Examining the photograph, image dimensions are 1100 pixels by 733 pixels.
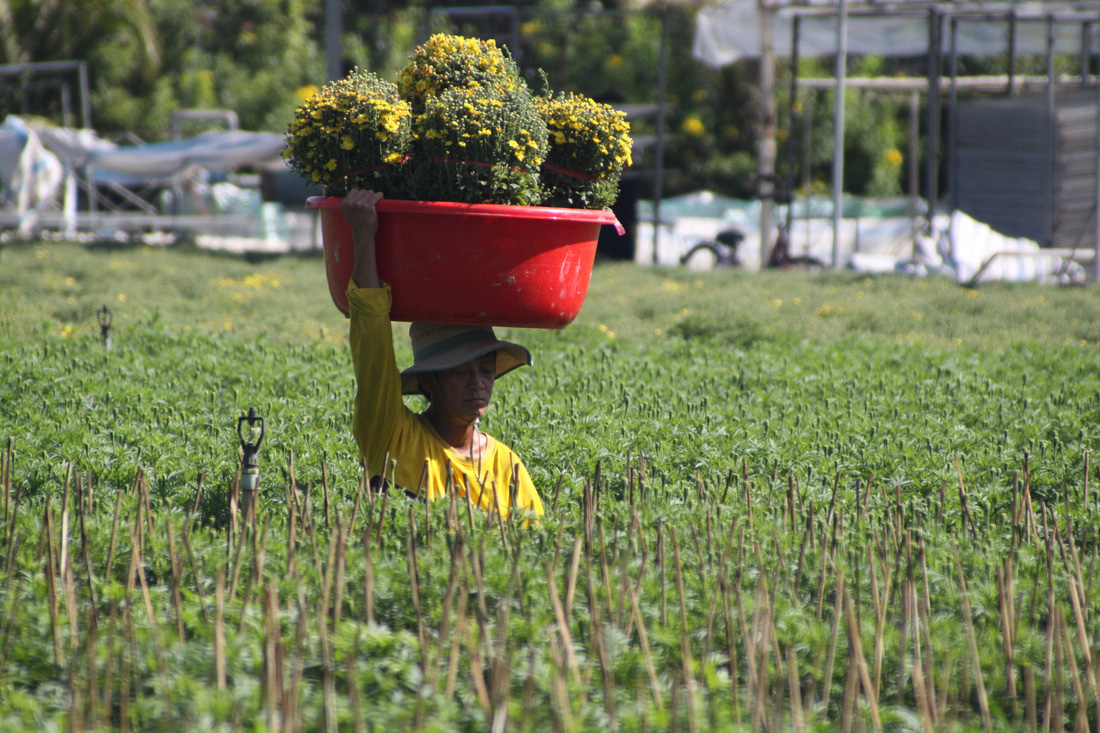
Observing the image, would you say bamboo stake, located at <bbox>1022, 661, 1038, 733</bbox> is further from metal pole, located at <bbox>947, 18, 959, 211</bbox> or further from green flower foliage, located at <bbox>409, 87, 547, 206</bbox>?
metal pole, located at <bbox>947, 18, 959, 211</bbox>

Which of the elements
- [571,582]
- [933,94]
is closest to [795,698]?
[571,582]

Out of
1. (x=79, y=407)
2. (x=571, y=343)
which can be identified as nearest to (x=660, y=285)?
(x=571, y=343)

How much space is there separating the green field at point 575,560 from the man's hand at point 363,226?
0.70 meters

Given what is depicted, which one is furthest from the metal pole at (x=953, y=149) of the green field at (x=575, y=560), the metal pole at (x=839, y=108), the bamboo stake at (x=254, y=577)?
the bamboo stake at (x=254, y=577)

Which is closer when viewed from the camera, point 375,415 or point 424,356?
point 375,415

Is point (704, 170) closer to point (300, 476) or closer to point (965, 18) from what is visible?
point (965, 18)

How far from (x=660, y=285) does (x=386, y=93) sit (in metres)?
8.97

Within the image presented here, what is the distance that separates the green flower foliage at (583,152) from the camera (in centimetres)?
371

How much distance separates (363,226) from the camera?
3.42 meters

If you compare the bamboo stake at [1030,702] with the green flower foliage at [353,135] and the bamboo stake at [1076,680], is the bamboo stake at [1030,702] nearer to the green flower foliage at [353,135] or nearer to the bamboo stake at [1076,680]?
the bamboo stake at [1076,680]

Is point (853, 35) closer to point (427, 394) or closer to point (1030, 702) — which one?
point (427, 394)

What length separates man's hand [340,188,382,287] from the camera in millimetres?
3404


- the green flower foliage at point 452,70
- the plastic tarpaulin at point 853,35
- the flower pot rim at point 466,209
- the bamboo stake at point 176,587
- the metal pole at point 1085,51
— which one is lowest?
the bamboo stake at point 176,587

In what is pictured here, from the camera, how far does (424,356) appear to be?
3.97 metres
